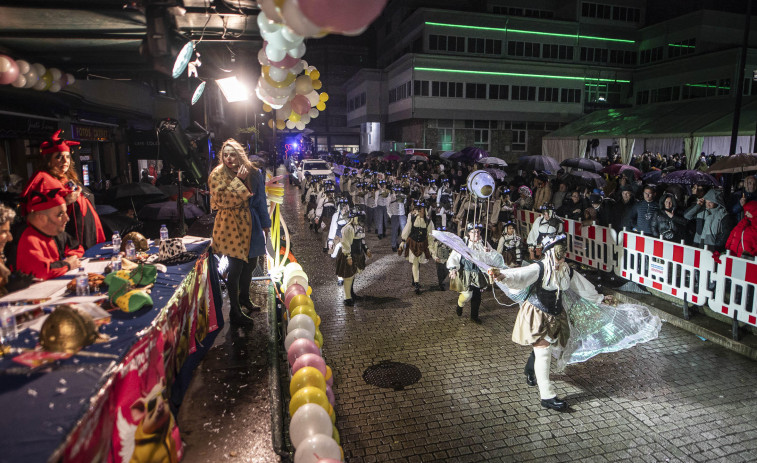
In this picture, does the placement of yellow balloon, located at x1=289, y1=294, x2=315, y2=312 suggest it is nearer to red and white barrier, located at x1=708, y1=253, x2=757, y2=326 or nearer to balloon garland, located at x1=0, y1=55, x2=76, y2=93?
balloon garland, located at x1=0, y1=55, x2=76, y2=93

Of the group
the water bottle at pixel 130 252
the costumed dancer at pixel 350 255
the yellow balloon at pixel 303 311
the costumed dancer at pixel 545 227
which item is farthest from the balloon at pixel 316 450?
the costumed dancer at pixel 545 227

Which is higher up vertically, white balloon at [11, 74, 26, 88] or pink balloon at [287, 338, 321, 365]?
white balloon at [11, 74, 26, 88]

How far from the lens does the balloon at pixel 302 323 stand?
511 cm

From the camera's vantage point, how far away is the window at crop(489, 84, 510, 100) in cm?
3781

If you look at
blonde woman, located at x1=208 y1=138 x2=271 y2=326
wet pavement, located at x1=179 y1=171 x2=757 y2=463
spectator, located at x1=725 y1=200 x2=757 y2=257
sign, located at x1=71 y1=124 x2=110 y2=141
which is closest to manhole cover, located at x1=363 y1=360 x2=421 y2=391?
wet pavement, located at x1=179 y1=171 x2=757 y2=463

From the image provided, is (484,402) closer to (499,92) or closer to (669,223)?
(669,223)

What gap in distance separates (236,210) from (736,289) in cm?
716

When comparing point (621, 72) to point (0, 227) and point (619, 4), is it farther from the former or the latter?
point (0, 227)

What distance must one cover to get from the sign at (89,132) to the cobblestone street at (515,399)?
12267mm

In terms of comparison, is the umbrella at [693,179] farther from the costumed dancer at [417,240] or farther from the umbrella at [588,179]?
the costumed dancer at [417,240]

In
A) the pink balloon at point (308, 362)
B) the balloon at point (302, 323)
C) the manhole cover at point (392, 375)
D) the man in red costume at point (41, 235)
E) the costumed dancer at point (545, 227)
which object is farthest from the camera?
the costumed dancer at point (545, 227)

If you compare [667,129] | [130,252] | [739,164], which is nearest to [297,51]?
[130,252]

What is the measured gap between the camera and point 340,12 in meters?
3.23

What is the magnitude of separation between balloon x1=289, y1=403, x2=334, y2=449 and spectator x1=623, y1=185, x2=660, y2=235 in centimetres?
808
